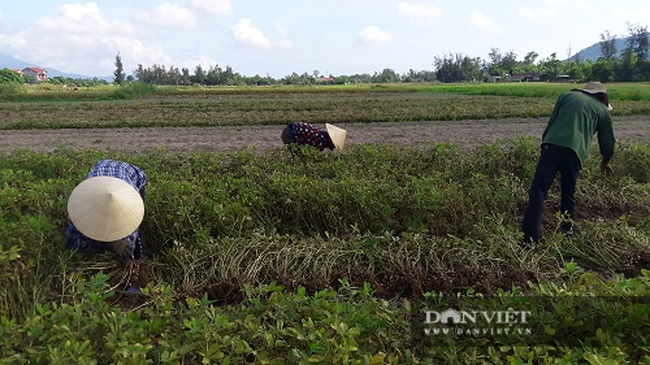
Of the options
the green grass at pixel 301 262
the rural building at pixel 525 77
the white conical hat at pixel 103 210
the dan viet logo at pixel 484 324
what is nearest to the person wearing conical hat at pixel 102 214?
the white conical hat at pixel 103 210

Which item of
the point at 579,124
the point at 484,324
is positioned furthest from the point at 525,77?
the point at 484,324

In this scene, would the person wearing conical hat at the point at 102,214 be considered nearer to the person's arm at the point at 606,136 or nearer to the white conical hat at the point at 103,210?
the white conical hat at the point at 103,210

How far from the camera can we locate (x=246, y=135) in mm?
13656

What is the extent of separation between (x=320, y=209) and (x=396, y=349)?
2.61 meters

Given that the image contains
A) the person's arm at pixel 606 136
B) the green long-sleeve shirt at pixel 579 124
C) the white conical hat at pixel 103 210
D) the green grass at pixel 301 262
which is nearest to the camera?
the green grass at pixel 301 262

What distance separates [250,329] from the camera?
6.41ft

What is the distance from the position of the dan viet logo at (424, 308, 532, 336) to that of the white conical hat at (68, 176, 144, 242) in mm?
2058

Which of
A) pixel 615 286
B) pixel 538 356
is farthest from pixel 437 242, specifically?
pixel 538 356

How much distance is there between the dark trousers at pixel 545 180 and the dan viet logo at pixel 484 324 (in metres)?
2.63

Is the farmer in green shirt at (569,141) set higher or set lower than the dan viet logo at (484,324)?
higher

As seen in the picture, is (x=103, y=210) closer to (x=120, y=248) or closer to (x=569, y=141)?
(x=120, y=248)

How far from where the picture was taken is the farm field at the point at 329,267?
6.19 feet

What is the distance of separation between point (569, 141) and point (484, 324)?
309 centimetres

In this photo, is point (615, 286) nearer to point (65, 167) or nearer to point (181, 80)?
point (65, 167)
